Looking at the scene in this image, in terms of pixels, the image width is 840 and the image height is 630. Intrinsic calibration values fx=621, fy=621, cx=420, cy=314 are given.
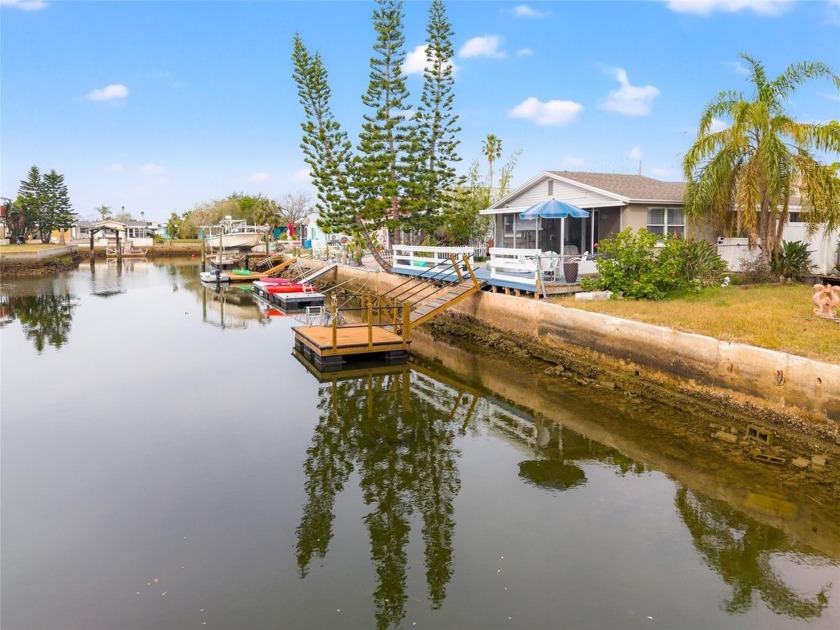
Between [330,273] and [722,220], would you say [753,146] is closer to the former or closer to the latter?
[722,220]

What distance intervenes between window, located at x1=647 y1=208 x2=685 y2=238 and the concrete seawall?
21.4ft

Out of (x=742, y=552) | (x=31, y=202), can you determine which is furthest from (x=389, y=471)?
(x=31, y=202)

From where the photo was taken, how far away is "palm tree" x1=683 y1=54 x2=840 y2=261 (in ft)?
54.0

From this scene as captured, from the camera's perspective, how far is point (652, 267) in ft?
53.0

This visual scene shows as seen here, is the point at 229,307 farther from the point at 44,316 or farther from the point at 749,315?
the point at 749,315

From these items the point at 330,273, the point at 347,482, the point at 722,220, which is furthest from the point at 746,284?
the point at 330,273

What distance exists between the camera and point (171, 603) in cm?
613

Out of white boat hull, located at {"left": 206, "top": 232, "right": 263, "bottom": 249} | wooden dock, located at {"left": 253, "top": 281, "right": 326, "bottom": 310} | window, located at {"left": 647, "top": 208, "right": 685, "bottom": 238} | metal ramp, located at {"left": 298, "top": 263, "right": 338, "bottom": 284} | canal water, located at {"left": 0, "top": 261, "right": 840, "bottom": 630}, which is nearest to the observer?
canal water, located at {"left": 0, "top": 261, "right": 840, "bottom": 630}

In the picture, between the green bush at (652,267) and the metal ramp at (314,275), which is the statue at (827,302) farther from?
the metal ramp at (314,275)

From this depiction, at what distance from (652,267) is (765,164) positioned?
423cm

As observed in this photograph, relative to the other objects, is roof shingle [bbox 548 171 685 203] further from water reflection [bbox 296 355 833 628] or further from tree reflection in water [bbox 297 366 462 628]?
tree reflection in water [bbox 297 366 462 628]

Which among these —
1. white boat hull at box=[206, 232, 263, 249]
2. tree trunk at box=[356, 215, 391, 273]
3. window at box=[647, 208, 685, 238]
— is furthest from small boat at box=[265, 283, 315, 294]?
white boat hull at box=[206, 232, 263, 249]

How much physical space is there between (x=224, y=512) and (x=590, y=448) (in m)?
5.79

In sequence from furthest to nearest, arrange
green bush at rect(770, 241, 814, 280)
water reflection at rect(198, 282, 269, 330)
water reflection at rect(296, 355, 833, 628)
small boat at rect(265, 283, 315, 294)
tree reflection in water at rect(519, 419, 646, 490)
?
small boat at rect(265, 283, 315, 294) < water reflection at rect(198, 282, 269, 330) < green bush at rect(770, 241, 814, 280) < tree reflection in water at rect(519, 419, 646, 490) < water reflection at rect(296, 355, 833, 628)
